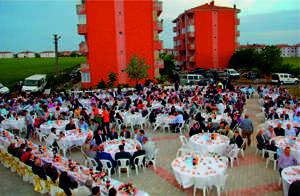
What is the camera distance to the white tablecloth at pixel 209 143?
9.62m

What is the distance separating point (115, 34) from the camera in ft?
107

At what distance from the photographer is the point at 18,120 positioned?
14.1 meters

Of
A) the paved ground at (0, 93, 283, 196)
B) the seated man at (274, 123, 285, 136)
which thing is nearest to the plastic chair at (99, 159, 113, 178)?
the paved ground at (0, 93, 283, 196)

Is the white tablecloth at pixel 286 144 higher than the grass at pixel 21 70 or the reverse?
the reverse

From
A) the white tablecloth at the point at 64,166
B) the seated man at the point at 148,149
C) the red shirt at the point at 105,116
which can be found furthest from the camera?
the red shirt at the point at 105,116

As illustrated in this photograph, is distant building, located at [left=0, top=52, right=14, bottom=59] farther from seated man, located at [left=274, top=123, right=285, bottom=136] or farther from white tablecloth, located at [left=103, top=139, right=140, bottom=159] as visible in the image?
seated man, located at [left=274, top=123, right=285, bottom=136]

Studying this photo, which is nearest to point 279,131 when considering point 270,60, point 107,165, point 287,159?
point 287,159

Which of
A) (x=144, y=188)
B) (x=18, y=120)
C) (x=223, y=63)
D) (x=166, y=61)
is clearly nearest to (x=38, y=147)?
(x=144, y=188)

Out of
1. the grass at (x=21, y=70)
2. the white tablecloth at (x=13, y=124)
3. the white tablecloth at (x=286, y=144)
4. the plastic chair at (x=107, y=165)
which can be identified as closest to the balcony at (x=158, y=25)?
the grass at (x=21, y=70)

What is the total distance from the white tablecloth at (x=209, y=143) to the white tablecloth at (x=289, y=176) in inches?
103

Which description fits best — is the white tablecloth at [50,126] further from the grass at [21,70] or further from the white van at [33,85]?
the grass at [21,70]

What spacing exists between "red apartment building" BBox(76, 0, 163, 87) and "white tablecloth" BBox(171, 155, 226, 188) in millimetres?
26564

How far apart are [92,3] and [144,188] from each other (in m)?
29.0

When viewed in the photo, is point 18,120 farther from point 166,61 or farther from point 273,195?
point 166,61
